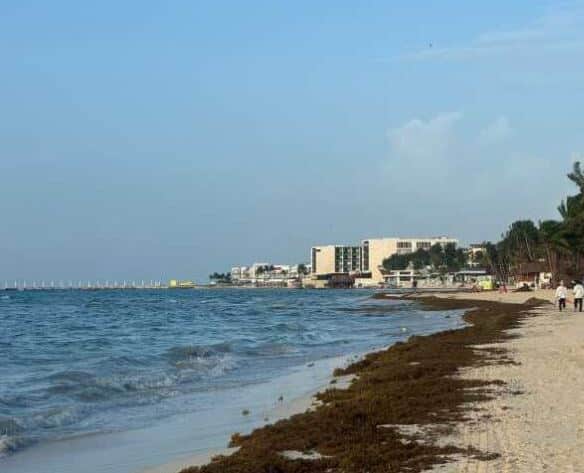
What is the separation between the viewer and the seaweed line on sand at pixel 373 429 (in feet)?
28.5

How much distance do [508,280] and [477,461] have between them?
16424 cm

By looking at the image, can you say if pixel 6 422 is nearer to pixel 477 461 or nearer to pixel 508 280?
pixel 477 461

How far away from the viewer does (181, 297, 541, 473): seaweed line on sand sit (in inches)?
341

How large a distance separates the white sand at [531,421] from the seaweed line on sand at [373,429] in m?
0.31

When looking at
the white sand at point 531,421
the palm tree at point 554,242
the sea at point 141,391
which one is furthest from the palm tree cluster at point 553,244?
the white sand at point 531,421

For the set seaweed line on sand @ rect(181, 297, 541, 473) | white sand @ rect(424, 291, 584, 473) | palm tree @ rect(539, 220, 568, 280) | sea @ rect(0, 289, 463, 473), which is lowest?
sea @ rect(0, 289, 463, 473)

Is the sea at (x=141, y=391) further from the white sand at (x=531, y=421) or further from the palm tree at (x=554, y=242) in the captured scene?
the palm tree at (x=554, y=242)

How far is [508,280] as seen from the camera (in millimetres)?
167250

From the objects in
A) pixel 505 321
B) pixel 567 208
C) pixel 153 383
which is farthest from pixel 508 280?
pixel 153 383

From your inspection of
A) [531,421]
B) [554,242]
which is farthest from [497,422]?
[554,242]

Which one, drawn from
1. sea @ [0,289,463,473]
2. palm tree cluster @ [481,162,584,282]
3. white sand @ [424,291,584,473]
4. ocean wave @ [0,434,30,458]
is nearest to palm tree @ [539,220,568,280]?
palm tree cluster @ [481,162,584,282]

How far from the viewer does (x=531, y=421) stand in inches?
416

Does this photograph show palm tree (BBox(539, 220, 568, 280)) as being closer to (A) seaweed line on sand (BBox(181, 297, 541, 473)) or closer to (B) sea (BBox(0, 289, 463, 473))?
(B) sea (BBox(0, 289, 463, 473))

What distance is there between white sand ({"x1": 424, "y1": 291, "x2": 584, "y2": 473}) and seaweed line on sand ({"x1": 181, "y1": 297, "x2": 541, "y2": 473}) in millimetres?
307
